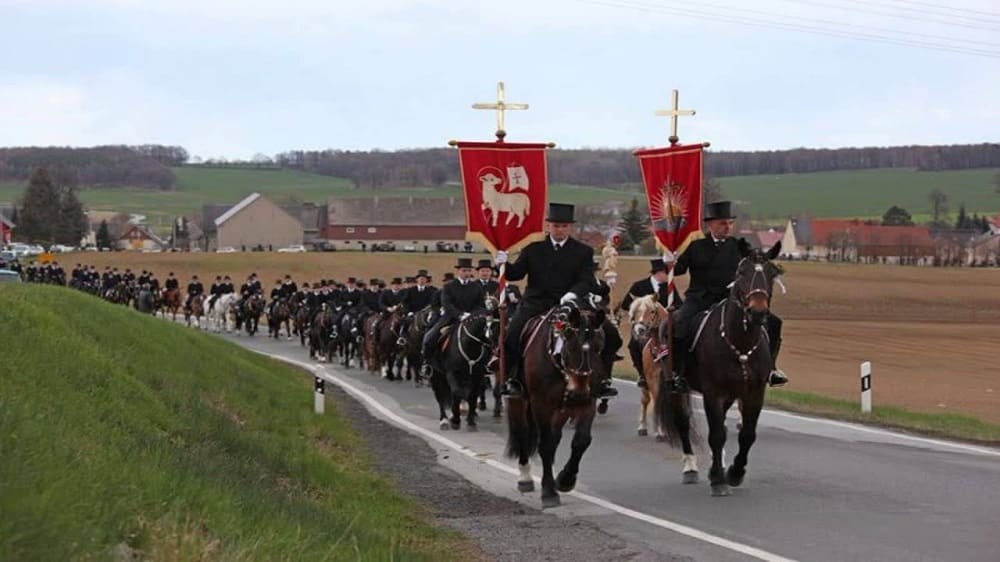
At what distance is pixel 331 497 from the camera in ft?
37.6

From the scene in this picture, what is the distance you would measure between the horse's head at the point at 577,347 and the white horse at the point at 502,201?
358 centimetres

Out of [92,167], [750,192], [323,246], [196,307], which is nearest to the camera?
[196,307]

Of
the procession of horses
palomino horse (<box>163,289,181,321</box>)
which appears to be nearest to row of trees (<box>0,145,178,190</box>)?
palomino horse (<box>163,289,181,321</box>)

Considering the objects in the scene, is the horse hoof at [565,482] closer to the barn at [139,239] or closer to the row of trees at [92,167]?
the barn at [139,239]

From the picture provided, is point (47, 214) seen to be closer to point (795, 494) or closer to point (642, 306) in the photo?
point (642, 306)

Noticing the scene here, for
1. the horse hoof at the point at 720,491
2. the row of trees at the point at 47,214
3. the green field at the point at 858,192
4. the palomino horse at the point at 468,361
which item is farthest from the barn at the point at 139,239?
the horse hoof at the point at 720,491

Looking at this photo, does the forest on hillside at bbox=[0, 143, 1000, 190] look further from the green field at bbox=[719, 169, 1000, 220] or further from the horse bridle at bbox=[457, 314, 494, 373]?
the horse bridle at bbox=[457, 314, 494, 373]

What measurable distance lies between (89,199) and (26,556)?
620 feet

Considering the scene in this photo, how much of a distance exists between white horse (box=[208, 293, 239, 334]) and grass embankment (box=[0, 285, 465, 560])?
36.4 meters

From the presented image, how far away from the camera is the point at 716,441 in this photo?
12.9 m

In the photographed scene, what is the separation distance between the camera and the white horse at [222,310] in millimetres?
55219

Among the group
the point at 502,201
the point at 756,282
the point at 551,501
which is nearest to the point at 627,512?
the point at 551,501

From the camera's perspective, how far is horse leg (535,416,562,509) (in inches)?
482

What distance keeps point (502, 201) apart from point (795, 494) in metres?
5.03
